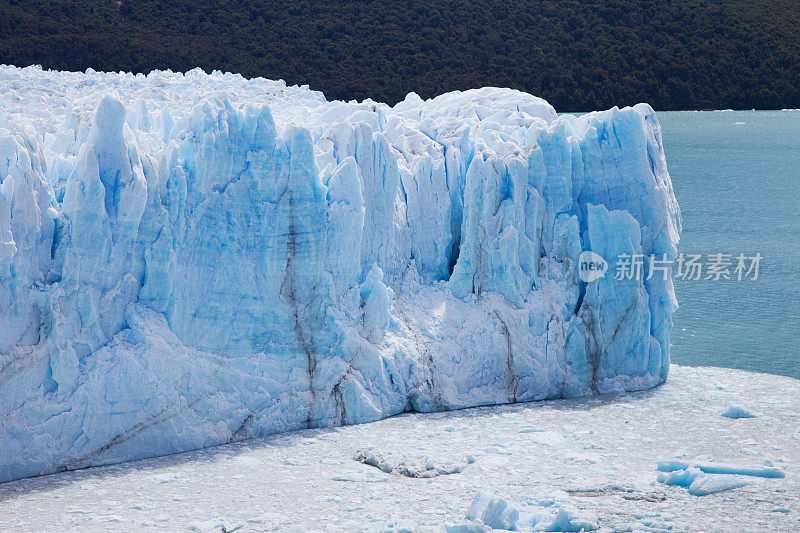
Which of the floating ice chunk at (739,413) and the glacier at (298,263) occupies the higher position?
the glacier at (298,263)

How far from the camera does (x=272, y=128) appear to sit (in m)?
7.59

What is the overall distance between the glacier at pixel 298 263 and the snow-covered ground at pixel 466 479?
32 cm

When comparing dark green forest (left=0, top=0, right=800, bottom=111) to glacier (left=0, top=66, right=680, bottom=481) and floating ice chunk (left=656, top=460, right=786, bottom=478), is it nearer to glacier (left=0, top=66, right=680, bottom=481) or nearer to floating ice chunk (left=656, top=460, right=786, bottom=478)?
glacier (left=0, top=66, right=680, bottom=481)

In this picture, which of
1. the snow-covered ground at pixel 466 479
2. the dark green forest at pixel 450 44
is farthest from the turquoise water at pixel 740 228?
the snow-covered ground at pixel 466 479

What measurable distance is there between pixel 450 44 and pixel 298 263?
92.8 feet

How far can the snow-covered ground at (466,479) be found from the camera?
19.1 feet

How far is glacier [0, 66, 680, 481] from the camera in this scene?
670 centimetres

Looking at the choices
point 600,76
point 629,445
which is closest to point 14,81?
point 629,445

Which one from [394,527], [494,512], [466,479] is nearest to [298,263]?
[466,479]

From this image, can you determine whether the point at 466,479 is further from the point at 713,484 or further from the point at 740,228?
the point at 740,228

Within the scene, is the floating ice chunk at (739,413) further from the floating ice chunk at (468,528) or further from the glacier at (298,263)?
the floating ice chunk at (468,528)

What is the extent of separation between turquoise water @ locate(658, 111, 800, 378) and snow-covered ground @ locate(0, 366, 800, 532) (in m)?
3.91

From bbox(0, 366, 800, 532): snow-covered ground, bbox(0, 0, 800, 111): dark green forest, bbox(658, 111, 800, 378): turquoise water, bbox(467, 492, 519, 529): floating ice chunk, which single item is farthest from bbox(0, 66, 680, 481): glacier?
bbox(0, 0, 800, 111): dark green forest

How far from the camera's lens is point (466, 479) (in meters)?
6.54
